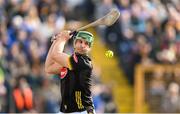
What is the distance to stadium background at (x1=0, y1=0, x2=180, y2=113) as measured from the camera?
55.6ft

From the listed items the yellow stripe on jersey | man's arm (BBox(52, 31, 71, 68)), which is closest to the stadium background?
man's arm (BBox(52, 31, 71, 68))

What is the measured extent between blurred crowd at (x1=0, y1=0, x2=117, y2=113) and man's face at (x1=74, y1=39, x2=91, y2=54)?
23.0ft

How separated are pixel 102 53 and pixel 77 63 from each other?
36.8ft

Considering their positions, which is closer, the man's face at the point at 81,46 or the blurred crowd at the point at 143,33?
the man's face at the point at 81,46

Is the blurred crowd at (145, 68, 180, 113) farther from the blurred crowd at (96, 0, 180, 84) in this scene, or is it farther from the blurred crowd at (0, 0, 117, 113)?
the blurred crowd at (0, 0, 117, 113)

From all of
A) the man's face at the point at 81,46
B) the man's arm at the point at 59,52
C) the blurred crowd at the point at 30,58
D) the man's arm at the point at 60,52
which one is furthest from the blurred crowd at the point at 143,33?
the man's face at the point at 81,46

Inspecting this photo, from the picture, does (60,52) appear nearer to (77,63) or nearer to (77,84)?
(77,63)

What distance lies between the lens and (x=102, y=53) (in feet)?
66.7

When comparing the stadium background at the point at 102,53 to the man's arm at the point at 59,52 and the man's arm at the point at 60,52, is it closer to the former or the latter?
the man's arm at the point at 59,52

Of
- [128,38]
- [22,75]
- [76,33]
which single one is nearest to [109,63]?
[128,38]

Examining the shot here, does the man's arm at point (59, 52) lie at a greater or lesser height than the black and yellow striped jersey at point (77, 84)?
greater

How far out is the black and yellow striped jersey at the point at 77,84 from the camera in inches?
361

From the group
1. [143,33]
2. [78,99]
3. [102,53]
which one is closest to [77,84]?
[78,99]

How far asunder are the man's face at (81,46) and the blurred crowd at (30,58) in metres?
7.00
